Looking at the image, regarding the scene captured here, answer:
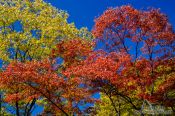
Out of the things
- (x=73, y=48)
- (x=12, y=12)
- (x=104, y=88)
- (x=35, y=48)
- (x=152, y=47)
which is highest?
(x=12, y=12)

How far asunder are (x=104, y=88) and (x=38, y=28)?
13.6 metres

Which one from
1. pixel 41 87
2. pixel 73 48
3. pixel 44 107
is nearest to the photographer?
pixel 41 87

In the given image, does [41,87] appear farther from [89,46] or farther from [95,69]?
[89,46]

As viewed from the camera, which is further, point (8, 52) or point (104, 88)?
point (8, 52)

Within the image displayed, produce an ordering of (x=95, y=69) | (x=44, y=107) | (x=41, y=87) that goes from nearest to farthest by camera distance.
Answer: (x=95, y=69) → (x=41, y=87) → (x=44, y=107)

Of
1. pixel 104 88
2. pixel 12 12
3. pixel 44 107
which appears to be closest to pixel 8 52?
pixel 12 12

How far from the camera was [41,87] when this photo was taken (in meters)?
25.9

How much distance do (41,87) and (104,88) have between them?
419 cm

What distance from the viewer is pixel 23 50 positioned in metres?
36.4

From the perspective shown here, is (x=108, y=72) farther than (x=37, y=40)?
No

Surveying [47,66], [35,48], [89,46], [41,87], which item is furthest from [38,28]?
[41,87]

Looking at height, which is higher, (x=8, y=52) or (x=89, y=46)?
(x=8, y=52)

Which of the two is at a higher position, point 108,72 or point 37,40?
point 37,40

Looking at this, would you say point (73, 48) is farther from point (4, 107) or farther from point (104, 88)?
point (4, 107)
